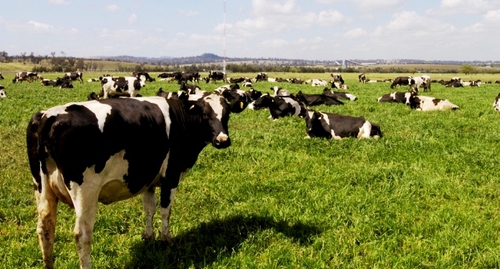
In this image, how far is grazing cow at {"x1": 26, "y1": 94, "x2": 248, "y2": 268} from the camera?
4152mm

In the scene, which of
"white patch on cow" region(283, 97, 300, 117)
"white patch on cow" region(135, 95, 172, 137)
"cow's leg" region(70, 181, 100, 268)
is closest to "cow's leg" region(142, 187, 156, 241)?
"white patch on cow" region(135, 95, 172, 137)

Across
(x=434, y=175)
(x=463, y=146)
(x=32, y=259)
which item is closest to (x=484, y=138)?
(x=463, y=146)

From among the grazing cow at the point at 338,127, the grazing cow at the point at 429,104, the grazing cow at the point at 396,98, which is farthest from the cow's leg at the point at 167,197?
the grazing cow at the point at 396,98

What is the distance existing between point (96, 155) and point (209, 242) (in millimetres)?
2326

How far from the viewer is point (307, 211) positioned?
675 cm

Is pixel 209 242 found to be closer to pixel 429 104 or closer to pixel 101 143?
pixel 101 143

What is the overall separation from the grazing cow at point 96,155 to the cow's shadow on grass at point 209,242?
380 mm

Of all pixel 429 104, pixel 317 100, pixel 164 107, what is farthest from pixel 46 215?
pixel 429 104

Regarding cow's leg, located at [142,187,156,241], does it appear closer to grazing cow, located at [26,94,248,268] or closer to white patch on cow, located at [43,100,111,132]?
grazing cow, located at [26,94,248,268]

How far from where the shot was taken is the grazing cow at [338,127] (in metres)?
12.4

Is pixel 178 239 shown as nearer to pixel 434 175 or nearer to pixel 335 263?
pixel 335 263

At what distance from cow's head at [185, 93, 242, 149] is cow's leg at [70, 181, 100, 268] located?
191 centimetres

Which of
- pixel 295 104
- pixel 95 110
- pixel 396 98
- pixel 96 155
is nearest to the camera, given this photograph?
pixel 96 155

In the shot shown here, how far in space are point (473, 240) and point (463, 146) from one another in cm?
588
